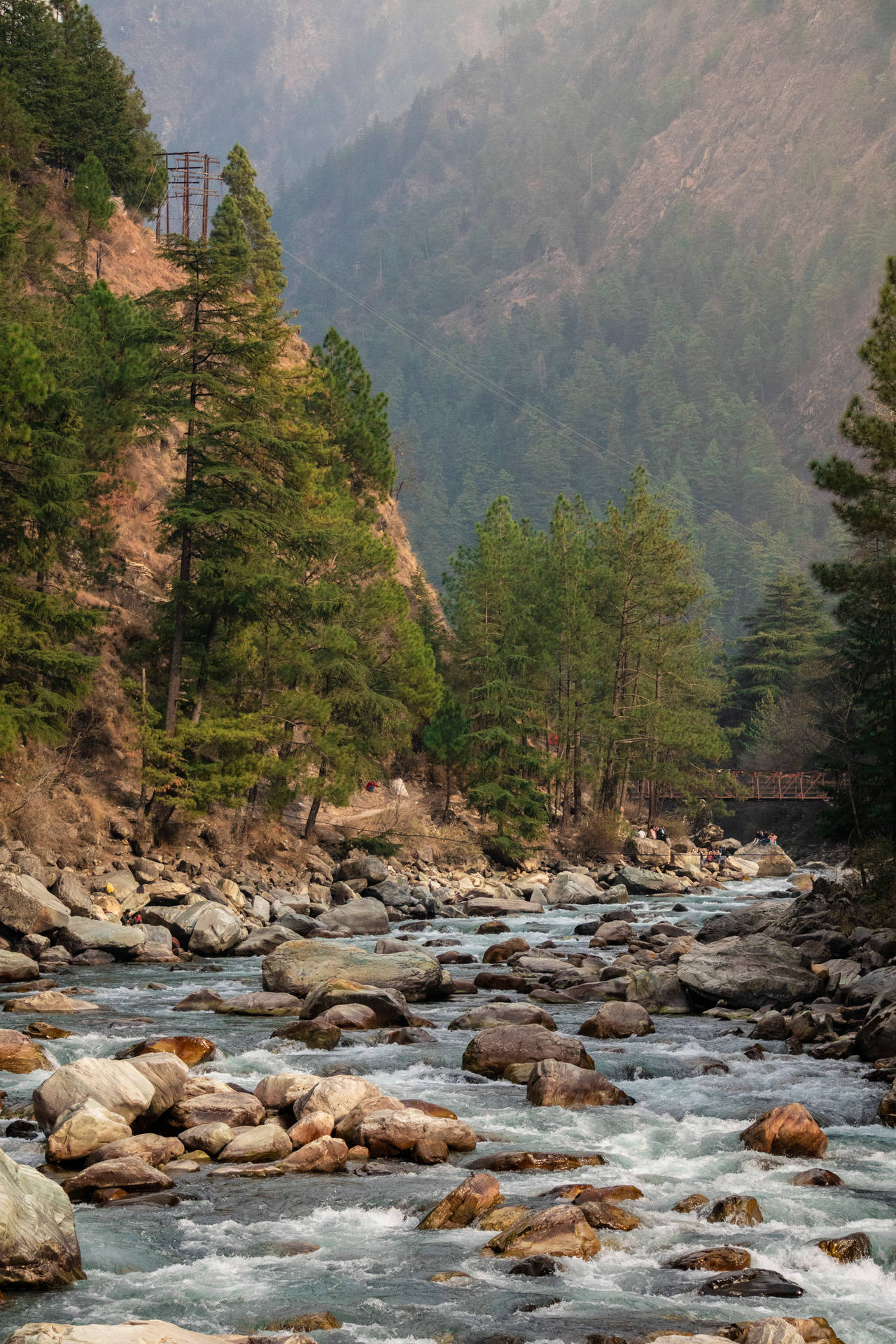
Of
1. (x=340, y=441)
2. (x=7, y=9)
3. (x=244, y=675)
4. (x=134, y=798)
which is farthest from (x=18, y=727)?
(x=7, y=9)

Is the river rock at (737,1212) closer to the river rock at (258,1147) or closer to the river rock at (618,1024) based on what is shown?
the river rock at (258,1147)

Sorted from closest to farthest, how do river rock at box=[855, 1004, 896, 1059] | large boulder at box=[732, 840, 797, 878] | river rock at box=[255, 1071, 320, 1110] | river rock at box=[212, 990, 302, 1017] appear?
river rock at box=[255, 1071, 320, 1110], river rock at box=[855, 1004, 896, 1059], river rock at box=[212, 990, 302, 1017], large boulder at box=[732, 840, 797, 878]

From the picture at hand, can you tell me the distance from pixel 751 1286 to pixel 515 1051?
210 inches

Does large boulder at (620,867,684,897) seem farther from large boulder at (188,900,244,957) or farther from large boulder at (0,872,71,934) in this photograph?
large boulder at (0,872,71,934)

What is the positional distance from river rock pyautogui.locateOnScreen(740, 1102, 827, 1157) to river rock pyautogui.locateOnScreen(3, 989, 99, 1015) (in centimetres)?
818

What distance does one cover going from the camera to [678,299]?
160625 millimetres

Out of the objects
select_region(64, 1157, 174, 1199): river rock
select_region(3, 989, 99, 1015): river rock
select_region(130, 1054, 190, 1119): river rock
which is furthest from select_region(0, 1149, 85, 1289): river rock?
select_region(3, 989, 99, 1015): river rock

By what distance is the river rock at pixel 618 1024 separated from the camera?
1359 cm

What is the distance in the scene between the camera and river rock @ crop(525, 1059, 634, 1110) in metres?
10.5

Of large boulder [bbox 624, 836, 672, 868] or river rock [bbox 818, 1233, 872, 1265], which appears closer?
river rock [bbox 818, 1233, 872, 1265]

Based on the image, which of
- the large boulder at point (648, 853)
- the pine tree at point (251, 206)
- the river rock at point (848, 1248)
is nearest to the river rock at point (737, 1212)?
the river rock at point (848, 1248)

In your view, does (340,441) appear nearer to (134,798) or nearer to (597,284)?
(134,798)

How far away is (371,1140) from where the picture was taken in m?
9.15

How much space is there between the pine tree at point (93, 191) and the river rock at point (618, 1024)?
3980 cm
